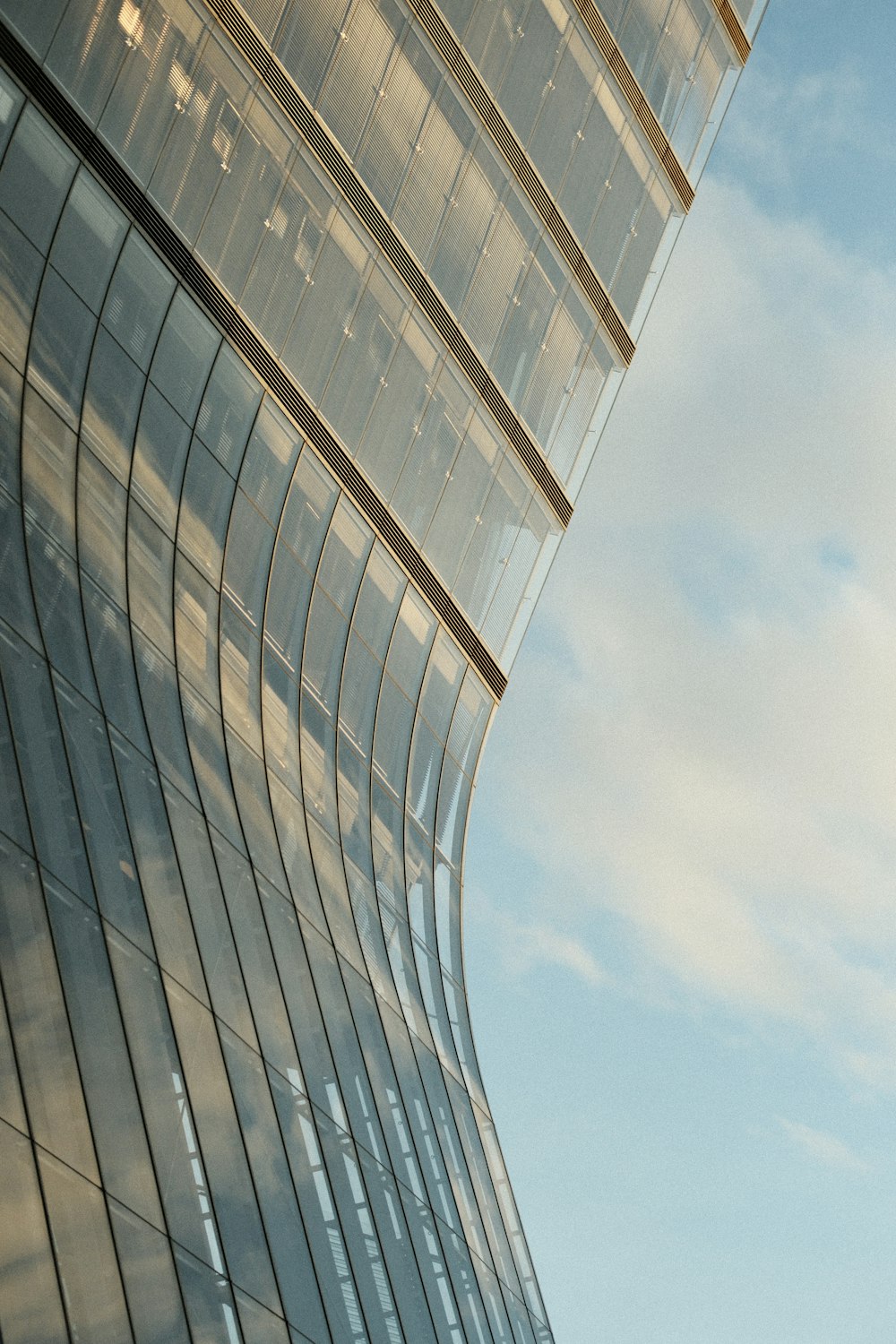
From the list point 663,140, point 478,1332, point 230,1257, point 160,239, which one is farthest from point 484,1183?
point 663,140

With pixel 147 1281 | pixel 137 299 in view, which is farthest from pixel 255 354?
pixel 147 1281

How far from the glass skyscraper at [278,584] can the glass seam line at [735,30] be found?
137 centimetres

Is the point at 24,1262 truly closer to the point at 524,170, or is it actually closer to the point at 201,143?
the point at 201,143

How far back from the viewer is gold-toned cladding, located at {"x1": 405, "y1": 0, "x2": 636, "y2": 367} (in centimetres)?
2605

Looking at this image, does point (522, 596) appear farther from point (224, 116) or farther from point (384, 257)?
point (224, 116)

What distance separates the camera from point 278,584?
2361 centimetres

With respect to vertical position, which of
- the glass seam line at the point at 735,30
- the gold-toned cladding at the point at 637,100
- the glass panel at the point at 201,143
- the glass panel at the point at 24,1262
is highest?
the glass seam line at the point at 735,30

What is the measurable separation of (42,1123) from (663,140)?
25.9 metres

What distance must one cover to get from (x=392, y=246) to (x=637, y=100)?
8710mm

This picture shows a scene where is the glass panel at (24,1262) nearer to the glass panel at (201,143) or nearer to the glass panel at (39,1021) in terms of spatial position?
the glass panel at (39,1021)

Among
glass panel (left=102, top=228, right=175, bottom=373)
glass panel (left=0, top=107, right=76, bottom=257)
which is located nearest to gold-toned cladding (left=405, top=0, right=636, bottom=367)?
glass panel (left=102, top=228, right=175, bottom=373)

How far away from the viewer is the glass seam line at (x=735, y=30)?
33688mm

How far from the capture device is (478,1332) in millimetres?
Answer: 19750

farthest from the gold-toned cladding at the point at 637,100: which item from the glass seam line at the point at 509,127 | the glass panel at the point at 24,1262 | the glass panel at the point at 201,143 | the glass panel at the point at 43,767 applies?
the glass panel at the point at 24,1262
